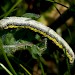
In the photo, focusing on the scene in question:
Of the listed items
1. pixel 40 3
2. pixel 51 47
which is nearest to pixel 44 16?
pixel 40 3

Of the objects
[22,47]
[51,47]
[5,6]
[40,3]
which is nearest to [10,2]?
[5,6]

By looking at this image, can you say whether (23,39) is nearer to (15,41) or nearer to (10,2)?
(15,41)

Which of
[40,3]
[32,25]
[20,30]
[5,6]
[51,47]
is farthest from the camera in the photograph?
[40,3]

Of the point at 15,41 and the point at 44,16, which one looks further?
the point at 44,16

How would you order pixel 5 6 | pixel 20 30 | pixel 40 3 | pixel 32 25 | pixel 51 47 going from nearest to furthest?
pixel 32 25 < pixel 20 30 < pixel 51 47 < pixel 5 6 < pixel 40 3

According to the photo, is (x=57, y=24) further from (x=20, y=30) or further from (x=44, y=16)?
(x=20, y=30)

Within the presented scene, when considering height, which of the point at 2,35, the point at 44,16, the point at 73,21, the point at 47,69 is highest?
the point at 2,35

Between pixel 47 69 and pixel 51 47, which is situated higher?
pixel 51 47

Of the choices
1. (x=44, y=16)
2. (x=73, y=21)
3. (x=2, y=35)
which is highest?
(x=2, y=35)

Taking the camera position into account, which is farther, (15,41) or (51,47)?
(51,47)
